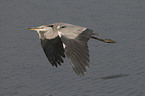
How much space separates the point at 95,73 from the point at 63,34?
3448 mm

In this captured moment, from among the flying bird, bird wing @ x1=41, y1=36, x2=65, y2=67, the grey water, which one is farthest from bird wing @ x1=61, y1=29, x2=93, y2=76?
the grey water

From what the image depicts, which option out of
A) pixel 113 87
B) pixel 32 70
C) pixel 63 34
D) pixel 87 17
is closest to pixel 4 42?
pixel 32 70

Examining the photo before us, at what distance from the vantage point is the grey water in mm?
9023

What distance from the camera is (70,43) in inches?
250

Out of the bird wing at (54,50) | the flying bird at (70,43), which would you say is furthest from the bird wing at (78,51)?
the bird wing at (54,50)

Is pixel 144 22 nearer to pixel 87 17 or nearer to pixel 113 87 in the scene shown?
pixel 87 17

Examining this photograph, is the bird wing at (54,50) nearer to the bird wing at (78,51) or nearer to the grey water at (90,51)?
the bird wing at (78,51)

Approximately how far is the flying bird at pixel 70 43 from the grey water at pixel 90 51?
1.65 meters

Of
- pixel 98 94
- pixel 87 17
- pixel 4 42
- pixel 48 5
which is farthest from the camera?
pixel 48 5

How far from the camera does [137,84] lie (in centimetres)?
912

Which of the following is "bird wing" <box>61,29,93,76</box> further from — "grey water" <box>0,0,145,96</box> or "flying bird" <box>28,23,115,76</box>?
"grey water" <box>0,0,145,96</box>

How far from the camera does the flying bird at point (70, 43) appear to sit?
6016 mm

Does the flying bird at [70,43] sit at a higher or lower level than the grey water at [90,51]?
higher

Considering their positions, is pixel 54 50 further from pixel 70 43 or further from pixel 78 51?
pixel 78 51
